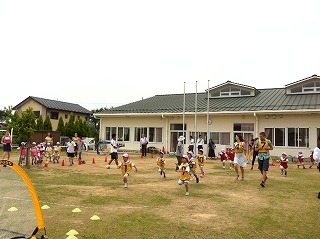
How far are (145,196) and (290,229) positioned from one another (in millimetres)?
3922

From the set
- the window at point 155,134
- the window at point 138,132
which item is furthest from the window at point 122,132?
the window at point 155,134

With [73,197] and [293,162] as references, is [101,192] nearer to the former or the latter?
[73,197]

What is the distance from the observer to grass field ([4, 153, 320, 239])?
544 centimetres

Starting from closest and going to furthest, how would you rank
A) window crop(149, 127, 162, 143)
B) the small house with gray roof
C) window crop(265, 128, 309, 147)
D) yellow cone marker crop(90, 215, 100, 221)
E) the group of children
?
1. yellow cone marker crop(90, 215, 100, 221)
2. the group of children
3. window crop(265, 128, 309, 147)
4. window crop(149, 127, 162, 143)
5. the small house with gray roof

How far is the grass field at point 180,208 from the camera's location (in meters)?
5.44

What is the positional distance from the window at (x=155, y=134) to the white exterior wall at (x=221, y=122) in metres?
0.38

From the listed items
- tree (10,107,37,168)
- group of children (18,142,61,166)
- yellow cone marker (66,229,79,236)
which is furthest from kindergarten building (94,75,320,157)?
yellow cone marker (66,229,79,236)

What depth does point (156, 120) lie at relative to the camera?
26.7m

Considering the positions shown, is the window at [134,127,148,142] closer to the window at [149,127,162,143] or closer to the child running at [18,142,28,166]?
the window at [149,127,162,143]

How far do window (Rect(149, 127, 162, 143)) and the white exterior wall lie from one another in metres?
0.38

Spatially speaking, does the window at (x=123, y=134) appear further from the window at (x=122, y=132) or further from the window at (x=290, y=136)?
the window at (x=290, y=136)

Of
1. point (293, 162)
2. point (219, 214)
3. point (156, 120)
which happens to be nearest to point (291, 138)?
point (293, 162)

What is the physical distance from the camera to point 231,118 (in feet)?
76.0

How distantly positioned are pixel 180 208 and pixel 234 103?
18.5 m
